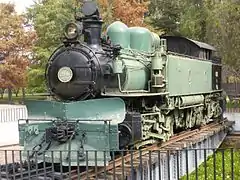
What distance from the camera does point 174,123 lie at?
49.3 feet

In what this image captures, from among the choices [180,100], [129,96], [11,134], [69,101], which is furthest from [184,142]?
[11,134]

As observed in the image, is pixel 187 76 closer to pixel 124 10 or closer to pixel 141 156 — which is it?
pixel 141 156

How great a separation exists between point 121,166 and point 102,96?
6.19 ft

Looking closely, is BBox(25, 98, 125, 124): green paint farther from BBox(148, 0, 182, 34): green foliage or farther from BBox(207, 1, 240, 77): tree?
BBox(148, 0, 182, 34): green foliage

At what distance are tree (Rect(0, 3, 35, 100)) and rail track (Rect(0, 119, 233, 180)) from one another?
832 inches

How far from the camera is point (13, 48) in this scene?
118 feet

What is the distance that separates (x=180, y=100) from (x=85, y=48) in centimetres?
516

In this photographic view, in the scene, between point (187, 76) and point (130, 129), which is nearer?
point (130, 129)

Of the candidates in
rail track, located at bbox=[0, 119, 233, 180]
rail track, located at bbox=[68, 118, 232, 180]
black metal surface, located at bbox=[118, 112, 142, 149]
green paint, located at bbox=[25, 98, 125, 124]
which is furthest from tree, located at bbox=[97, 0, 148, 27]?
green paint, located at bbox=[25, 98, 125, 124]

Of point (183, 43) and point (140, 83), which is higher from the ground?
point (183, 43)

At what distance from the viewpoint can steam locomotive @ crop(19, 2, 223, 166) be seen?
30.1 feet

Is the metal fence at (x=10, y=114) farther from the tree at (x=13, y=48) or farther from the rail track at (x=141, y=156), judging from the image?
the tree at (x=13, y=48)

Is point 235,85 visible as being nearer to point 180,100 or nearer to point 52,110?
point 180,100

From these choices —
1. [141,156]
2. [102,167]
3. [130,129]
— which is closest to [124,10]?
[130,129]
